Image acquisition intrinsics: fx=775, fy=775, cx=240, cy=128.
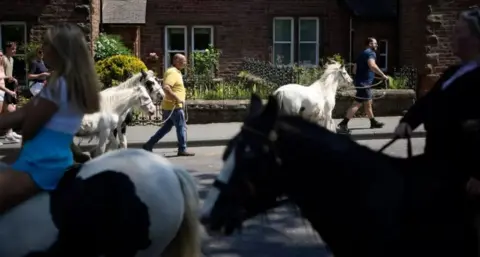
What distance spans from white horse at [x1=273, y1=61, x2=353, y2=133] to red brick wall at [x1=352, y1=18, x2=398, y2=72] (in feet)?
35.9

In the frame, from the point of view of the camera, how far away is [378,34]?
87.2ft

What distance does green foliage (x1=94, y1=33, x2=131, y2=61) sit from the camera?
22109 mm

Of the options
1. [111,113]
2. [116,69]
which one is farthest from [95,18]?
[111,113]

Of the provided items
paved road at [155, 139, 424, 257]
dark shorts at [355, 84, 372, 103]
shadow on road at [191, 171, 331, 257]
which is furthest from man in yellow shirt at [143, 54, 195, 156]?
shadow on road at [191, 171, 331, 257]

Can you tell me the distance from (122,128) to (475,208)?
30.2 ft

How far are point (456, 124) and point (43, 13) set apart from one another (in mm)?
19329

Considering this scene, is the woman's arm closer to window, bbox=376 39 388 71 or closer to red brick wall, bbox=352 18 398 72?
red brick wall, bbox=352 18 398 72

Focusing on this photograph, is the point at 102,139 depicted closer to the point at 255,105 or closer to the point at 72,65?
the point at 72,65

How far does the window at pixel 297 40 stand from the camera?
27.0 m

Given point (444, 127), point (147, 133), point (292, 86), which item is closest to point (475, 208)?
point (444, 127)

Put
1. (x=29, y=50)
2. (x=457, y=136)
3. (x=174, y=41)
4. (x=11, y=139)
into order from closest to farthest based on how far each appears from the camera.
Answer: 1. (x=457, y=136)
2. (x=11, y=139)
3. (x=29, y=50)
4. (x=174, y=41)

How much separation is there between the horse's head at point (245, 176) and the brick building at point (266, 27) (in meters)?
21.4

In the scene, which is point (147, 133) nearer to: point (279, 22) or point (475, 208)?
point (279, 22)

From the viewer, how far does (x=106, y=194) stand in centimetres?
439
